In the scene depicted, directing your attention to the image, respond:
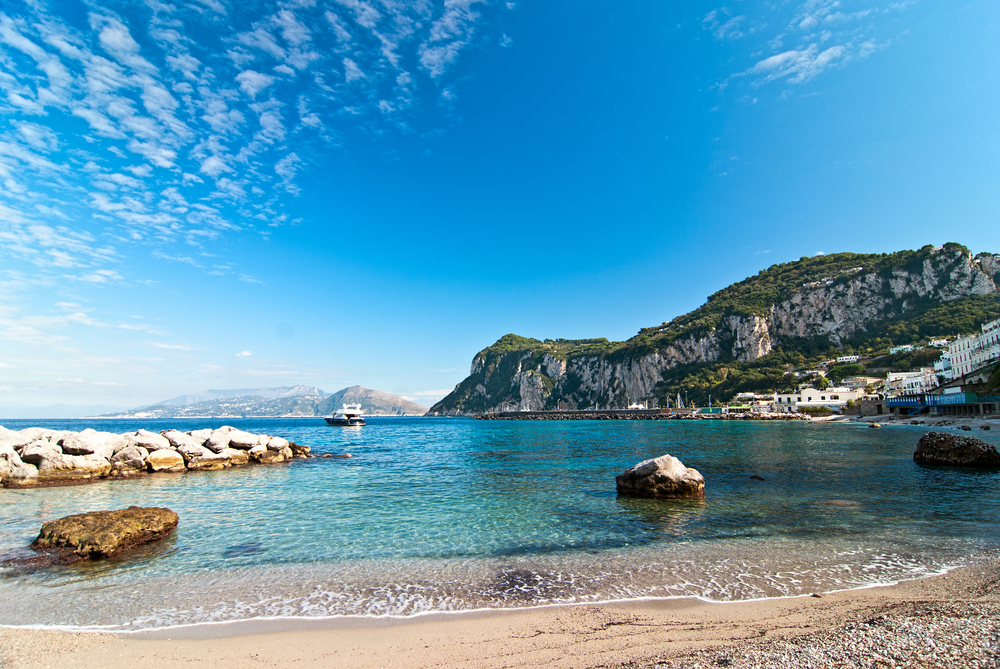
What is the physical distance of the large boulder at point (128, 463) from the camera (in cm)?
2767

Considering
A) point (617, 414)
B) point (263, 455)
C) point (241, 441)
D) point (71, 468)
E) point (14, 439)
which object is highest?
point (14, 439)

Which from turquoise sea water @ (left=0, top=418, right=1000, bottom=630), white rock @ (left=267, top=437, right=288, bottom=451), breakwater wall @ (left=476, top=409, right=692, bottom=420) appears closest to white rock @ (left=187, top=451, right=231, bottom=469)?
white rock @ (left=267, top=437, right=288, bottom=451)

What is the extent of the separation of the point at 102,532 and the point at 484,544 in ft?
32.8

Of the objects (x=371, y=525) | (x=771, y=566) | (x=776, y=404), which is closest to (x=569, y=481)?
(x=371, y=525)

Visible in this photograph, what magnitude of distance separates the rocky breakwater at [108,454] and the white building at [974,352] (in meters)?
114

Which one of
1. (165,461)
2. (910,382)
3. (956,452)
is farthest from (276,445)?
(910,382)

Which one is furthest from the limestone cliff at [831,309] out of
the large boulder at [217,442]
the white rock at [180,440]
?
the white rock at [180,440]

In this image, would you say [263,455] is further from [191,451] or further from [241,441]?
[191,451]

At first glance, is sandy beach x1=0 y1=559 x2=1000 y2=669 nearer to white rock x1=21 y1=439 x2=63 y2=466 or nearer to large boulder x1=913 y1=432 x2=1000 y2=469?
large boulder x1=913 y1=432 x2=1000 y2=469

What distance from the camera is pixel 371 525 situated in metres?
14.1

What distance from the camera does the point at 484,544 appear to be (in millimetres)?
11922

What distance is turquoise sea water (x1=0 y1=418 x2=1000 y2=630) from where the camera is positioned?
8.39m

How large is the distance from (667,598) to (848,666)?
10.5ft

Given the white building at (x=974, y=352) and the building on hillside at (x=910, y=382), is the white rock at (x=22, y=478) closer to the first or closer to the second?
the white building at (x=974, y=352)
